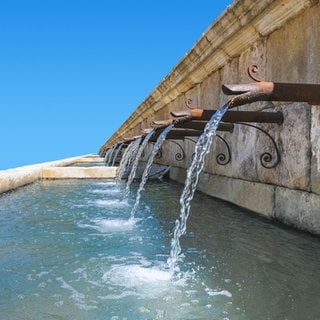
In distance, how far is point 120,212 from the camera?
4137 mm

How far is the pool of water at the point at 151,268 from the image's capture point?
165 centimetres

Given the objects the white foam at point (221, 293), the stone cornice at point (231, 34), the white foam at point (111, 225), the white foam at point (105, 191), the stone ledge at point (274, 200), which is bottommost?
the white foam at point (105, 191)

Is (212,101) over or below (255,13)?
below

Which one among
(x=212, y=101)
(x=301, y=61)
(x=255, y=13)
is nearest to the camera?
(x=301, y=61)

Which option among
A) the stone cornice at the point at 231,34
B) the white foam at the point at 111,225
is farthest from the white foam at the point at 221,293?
the stone cornice at the point at 231,34

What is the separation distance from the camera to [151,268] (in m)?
2.23

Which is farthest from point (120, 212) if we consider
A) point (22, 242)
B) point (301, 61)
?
point (301, 61)

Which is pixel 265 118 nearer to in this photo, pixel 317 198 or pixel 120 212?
pixel 317 198

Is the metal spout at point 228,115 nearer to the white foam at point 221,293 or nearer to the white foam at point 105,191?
the white foam at point 221,293

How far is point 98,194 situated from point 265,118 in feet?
9.99

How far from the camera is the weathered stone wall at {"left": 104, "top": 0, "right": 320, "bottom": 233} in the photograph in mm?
3080

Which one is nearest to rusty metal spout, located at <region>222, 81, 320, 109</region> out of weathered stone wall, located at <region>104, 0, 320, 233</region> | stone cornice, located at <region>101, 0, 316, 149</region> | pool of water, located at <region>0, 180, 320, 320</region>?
weathered stone wall, located at <region>104, 0, 320, 233</region>

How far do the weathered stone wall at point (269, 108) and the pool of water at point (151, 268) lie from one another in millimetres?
300

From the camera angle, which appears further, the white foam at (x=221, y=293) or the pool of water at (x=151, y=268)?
the white foam at (x=221, y=293)
